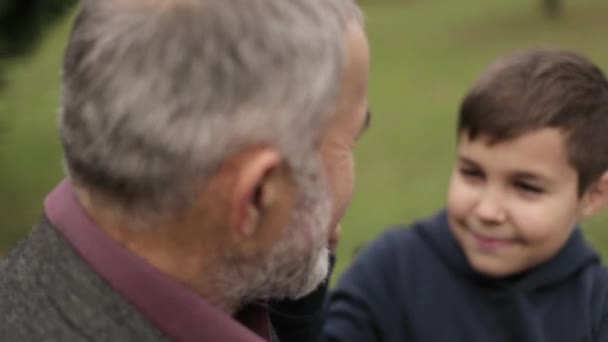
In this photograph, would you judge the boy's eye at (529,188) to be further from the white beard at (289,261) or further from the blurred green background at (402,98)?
the blurred green background at (402,98)

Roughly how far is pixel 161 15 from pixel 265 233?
0.37 m

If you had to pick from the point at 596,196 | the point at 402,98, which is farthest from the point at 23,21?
the point at 402,98

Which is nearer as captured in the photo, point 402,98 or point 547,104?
point 547,104

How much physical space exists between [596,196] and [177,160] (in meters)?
1.67

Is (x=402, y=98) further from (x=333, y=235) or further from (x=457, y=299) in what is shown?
(x=333, y=235)

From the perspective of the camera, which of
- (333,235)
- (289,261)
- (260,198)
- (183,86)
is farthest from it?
(333,235)

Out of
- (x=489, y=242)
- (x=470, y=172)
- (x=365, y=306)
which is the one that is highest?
(x=470, y=172)

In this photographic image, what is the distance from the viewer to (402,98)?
37.6 ft

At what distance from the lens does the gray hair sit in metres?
1.57

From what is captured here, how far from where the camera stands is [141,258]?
166 centimetres

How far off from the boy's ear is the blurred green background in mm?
3684

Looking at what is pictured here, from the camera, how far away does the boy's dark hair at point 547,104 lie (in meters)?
2.80

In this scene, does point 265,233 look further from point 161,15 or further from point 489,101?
point 489,101

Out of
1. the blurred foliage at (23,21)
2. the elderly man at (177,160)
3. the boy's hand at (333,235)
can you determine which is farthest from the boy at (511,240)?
the blurred foliage at (23,21)
